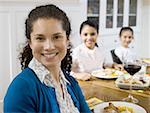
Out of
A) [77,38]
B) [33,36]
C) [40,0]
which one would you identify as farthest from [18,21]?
[33,36]

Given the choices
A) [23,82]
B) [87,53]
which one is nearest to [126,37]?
[87,53]

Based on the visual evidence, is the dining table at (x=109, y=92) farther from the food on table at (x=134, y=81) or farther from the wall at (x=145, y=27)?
the wall at (x=145, y=27)

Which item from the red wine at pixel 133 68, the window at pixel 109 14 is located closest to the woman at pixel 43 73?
the red wine at pixel 133 68

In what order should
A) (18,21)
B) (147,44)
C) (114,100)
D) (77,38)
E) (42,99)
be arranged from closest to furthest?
(42,99), (114,100), (18,21), (77,38), (147,44)

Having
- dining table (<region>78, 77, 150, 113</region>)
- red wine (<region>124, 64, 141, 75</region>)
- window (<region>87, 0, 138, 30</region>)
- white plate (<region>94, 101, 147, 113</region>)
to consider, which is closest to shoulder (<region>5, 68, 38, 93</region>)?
white plate (<region>94, 101, 147, 113</region>)

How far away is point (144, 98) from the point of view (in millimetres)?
1511

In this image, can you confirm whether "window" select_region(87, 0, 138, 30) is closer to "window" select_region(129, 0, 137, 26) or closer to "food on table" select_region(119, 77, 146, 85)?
"window" select_region(129, 0, 137, 26)

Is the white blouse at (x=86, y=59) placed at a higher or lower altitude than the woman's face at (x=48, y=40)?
lower

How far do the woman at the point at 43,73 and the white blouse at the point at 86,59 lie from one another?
1.33 meters

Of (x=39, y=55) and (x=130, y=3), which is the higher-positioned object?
(x=130, y=3)

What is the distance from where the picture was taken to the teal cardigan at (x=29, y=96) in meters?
0.85

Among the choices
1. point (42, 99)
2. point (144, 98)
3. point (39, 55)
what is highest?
point (39, 55)

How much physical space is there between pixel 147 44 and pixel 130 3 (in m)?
0.84

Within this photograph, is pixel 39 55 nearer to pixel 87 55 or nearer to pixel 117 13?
pixel 87 55
